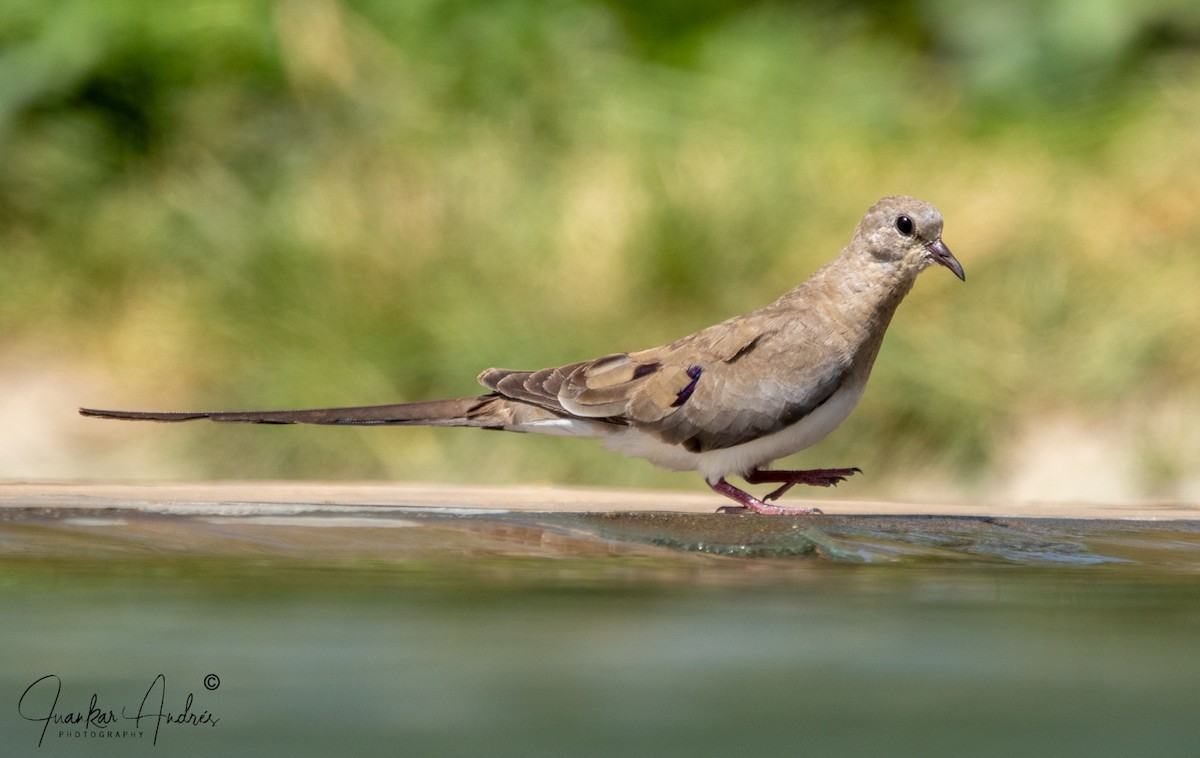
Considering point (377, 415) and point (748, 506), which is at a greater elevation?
point (377, 415)

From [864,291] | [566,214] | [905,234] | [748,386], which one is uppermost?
[566,214]

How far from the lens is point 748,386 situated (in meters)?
4.08

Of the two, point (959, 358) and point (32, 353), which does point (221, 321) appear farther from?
point (959, 358)

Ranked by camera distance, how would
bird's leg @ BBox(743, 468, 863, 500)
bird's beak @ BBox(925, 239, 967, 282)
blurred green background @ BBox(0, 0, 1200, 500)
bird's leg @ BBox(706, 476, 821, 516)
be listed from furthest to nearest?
blurred green background @ BBox(0, 0, 1200, 500) < bird's leg @ BBox(743, 468, 863, 500) < bird's beak @ BBox(925, 239, 967, 282) < bird's leg @ BBox(706, 476, 821, 516)

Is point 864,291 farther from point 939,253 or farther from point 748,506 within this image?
point 748,506

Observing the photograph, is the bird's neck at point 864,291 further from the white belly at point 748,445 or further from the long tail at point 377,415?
the long tail at point 377,415

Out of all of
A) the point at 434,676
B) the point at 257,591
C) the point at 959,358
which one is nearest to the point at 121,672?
the point at 257,591

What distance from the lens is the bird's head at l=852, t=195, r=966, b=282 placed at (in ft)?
13.3

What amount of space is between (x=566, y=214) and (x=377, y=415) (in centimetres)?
383

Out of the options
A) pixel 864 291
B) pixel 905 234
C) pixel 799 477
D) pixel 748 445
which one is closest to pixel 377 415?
pixel 748 445

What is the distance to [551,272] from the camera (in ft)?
24.5

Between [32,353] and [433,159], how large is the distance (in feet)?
6.75

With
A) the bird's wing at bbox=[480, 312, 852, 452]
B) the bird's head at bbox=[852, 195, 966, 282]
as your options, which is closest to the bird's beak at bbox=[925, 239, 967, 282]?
the bird's head at bbox=[852, 195, 966, 282]

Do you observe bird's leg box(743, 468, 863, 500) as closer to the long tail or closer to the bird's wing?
the bird's wing
